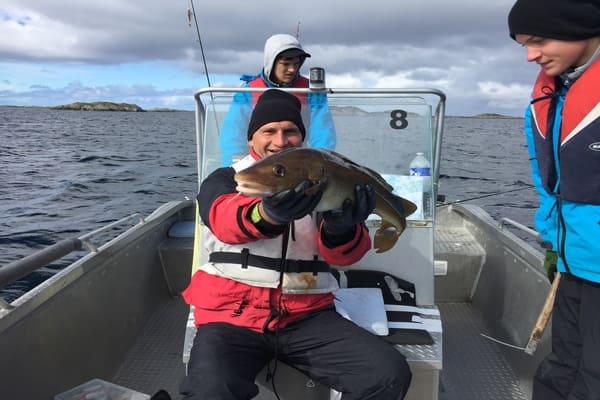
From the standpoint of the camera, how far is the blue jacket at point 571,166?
8.00ft

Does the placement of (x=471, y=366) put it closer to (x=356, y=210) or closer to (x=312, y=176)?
(x=356, y=210)

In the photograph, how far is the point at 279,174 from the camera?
2.16m

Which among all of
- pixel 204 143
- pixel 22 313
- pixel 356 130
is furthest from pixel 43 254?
pixel 356 130

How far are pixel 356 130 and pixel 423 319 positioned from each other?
1869 mm

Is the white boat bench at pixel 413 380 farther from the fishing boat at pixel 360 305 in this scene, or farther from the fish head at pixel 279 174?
the fish head at pixel 279 174

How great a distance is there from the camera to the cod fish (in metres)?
2.14

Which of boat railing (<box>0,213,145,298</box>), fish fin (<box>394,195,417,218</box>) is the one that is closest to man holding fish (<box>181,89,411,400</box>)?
fish fin (<box>394,195,417,218</box>)

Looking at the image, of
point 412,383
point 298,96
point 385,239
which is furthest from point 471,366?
point 298,96

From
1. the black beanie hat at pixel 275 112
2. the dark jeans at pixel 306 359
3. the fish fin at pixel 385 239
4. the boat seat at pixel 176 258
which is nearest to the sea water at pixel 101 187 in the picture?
the black beanie hat at pixel 275 112

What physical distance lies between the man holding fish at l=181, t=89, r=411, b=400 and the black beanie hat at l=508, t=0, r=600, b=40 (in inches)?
52.0

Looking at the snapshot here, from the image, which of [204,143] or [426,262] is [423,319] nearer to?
[426,262]

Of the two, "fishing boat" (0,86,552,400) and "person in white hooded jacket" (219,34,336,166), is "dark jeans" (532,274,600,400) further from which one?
"person in white hooded jacket" (219,34,336,166)

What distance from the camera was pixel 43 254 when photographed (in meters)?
3.18

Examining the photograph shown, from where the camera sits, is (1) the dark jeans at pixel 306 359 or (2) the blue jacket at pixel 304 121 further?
(2) the blue jacket at pixel 304 121
